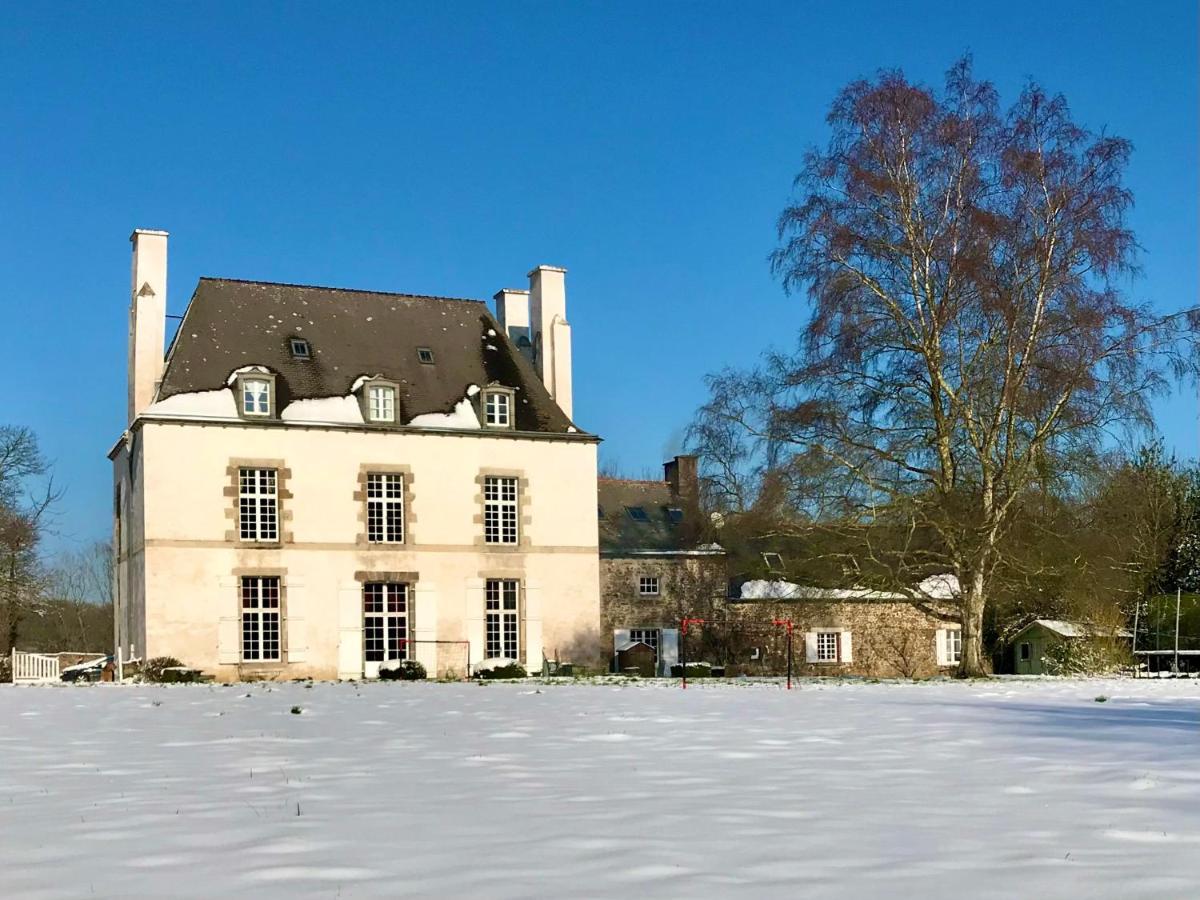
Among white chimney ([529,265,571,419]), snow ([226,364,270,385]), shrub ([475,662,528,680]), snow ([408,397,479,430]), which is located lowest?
shrub ([475,662,528,680])

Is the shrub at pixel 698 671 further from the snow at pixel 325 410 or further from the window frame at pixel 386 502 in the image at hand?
the snow at pixel 325 410

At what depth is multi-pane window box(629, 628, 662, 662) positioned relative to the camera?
37606 mm

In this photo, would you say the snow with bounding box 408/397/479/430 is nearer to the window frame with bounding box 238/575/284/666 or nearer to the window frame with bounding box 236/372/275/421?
the window frame with bounding box 236/372/275/421

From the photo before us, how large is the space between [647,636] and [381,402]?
34.5 ft

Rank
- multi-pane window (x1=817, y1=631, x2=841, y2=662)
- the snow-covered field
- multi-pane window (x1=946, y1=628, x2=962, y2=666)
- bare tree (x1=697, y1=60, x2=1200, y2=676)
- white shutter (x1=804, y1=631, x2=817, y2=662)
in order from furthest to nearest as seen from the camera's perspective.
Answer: multi-pane window (x1=946, y1=628, x2=962, y2=666) → multi-pane window (x1=817, y1=631, x2=841, y2=662) → white shutter (x1=804, y1=631, x2=817, y2=662) → bare tree (x1=697, y1=60, x2=1200, y2=676) → the snow-covered field

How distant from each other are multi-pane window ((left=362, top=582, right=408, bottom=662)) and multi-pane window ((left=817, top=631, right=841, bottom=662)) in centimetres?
1304

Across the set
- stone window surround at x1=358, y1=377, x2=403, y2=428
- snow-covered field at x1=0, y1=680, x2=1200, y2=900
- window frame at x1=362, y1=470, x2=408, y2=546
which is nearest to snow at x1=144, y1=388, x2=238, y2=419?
stone window surround at x1=358, y1=377, x2=403, y2=428

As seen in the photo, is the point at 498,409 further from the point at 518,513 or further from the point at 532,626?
the point at 532,626

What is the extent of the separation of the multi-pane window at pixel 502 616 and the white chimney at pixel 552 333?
4713mm

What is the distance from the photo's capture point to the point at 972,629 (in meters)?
26.0

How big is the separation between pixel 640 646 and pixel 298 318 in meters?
12.0

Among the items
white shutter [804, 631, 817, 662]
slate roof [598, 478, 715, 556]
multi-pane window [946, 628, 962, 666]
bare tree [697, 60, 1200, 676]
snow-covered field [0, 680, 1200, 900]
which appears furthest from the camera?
multi-pane window [946, 628, 962, 666]

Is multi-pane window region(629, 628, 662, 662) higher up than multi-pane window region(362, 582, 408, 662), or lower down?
lower down

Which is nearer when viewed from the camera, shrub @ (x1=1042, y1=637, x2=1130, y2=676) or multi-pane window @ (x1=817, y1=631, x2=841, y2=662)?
shrub @ (x1=1042, y1=637, x2=1130, y2=676)
